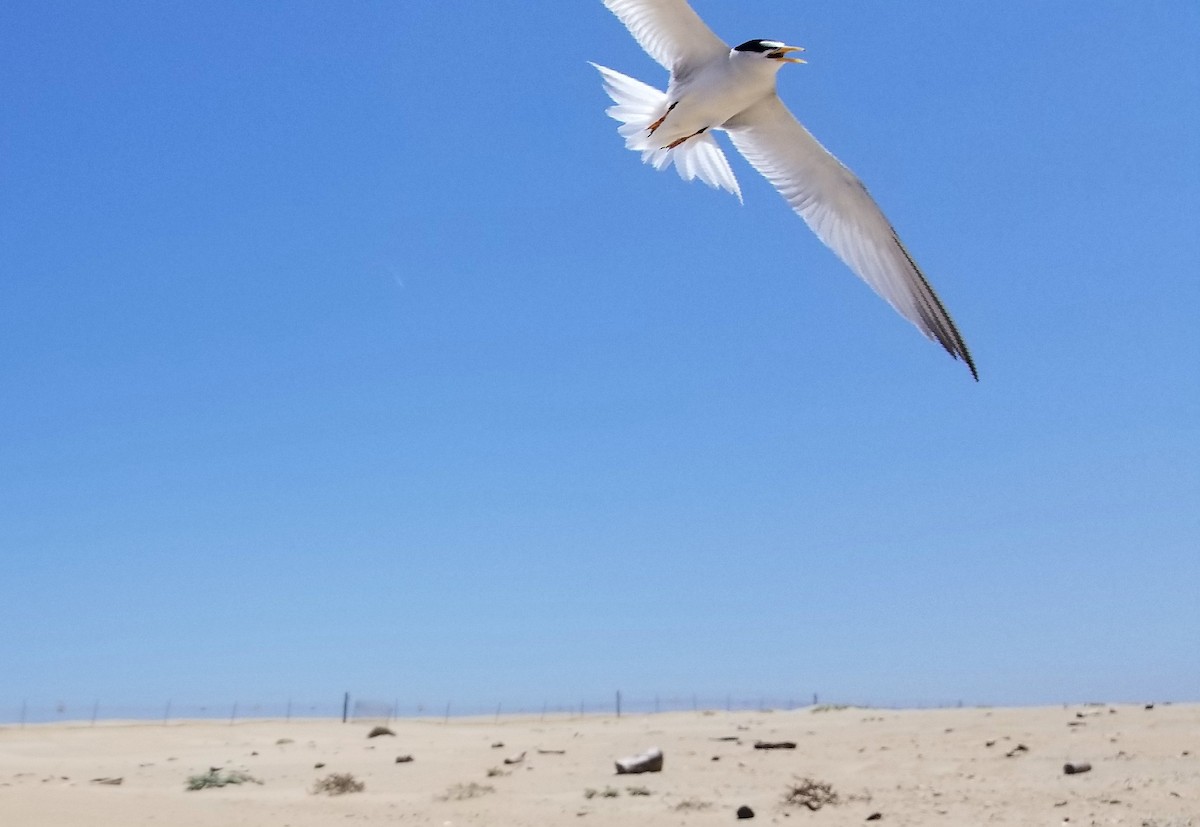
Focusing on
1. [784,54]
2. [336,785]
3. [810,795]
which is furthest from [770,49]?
[336,785]

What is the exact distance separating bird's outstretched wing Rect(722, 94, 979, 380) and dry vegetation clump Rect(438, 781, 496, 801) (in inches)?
241

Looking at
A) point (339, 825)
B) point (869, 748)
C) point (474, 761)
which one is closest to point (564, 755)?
point (474, 761)

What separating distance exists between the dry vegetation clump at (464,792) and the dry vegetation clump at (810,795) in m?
2.92

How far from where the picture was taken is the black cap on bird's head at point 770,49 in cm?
866

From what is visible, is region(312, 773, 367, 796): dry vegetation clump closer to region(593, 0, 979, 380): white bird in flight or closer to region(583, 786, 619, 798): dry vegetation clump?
region(583, 786, 619, 798): dry vegetation clump

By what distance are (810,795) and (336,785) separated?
4720 millimetres

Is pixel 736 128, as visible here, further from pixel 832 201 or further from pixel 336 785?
pixel 336 785

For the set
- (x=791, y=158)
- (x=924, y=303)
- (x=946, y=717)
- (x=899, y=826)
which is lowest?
(x=899, y=826)

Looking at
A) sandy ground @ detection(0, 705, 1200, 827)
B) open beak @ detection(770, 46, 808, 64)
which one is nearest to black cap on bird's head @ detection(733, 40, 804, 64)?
open beak @ detection(770, 46, 808, 64)

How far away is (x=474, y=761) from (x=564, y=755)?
1057 millimetres

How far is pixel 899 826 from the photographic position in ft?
29.3

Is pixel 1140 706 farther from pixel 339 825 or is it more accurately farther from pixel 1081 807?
pixel 339 825

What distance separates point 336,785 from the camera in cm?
1155

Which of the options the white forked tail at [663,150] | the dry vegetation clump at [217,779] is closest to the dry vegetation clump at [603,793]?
the dry vegetation clump at [217,779]
